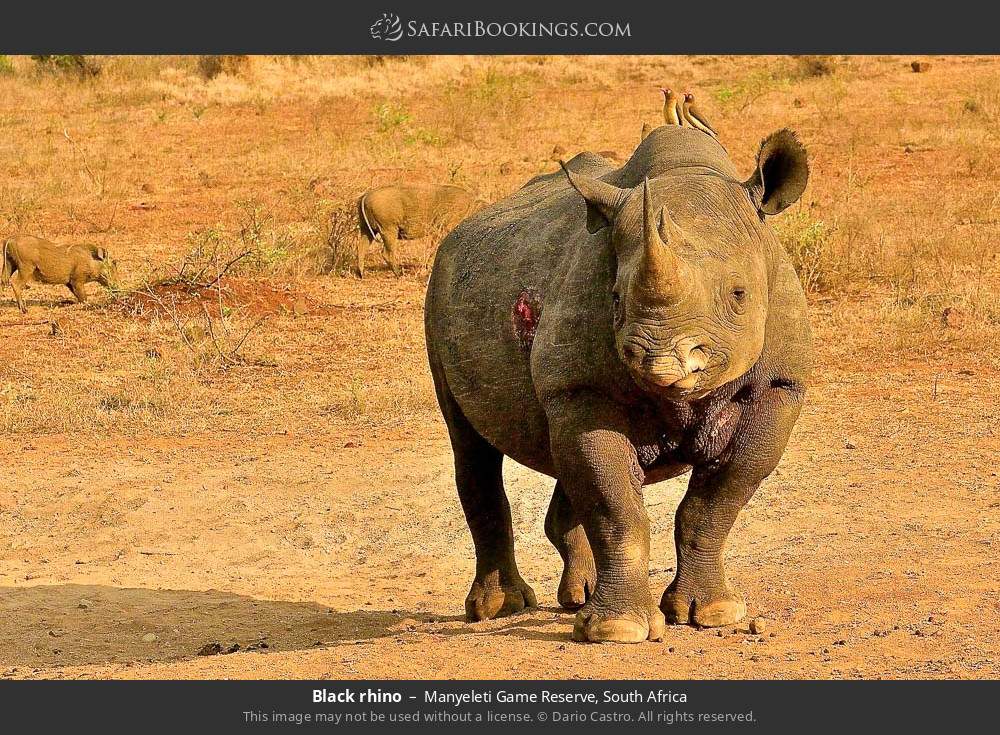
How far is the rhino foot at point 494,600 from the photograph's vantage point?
717 cm

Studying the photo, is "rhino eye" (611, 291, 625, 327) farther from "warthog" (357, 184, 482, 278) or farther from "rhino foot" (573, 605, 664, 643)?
"warthog" (357, 184, 482, 278)

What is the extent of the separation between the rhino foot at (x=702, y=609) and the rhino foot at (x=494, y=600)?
124cm

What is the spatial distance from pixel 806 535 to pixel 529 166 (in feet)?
44.1

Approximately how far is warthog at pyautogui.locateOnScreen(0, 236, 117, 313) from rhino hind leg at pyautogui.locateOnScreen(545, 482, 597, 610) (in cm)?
931

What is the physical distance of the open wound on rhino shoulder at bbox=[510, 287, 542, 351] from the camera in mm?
6086

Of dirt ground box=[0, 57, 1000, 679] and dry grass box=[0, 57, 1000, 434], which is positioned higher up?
dry grass box=[0, 57, 1000, 434]

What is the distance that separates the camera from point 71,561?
874 centimetres

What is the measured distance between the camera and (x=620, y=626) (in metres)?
5.59

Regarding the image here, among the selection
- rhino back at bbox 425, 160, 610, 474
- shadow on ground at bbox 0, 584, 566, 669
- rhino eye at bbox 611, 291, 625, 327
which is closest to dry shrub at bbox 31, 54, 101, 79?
shadow on ground at bbox 0, 584, 566, 669

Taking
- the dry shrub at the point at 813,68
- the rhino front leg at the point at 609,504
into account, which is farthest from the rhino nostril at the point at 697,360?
the dry shrub at the point at 813,68

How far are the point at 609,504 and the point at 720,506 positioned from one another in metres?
0.59

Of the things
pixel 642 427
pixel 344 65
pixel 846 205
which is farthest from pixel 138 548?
pixel 344 65

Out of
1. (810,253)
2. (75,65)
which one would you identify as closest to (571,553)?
(810,253)

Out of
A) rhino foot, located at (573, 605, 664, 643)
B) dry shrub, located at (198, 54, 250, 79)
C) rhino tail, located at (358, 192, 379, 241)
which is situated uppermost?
dry shrub, located at (198, 54, 250, 79)
